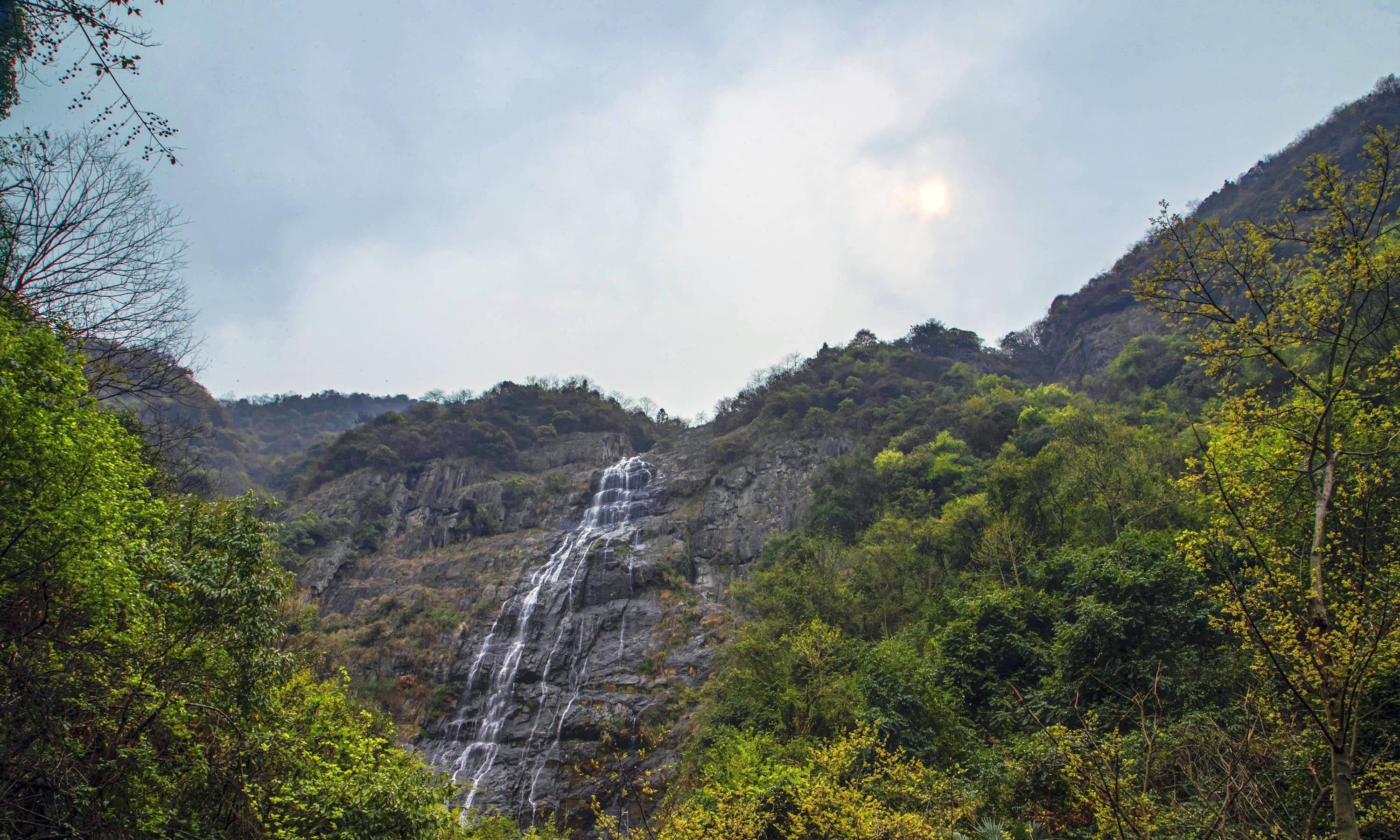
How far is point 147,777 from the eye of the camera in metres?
8.53

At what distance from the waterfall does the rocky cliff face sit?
0.09 metres

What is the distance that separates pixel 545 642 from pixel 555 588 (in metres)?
4.25

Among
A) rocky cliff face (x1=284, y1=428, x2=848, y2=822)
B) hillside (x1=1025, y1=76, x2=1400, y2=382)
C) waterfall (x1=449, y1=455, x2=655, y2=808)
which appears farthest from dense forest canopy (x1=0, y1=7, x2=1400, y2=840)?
hillside (x1=1025, y1=76, x2=1400, y2=382)

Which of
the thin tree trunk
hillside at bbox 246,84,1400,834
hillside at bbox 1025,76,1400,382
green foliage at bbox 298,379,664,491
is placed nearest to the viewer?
the thin tree trunk

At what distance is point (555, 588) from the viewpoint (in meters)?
38.2

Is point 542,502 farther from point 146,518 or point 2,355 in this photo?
point 2,355

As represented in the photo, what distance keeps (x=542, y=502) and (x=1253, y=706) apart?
44.6 metres

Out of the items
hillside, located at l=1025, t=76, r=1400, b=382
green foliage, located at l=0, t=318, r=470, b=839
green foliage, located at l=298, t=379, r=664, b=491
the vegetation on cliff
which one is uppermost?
green foliage, located at l=298, t=379, r=664, b=491

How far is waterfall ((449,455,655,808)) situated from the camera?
2867 cm

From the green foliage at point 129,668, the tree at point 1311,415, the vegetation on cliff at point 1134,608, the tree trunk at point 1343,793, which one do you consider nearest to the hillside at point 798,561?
the vegetation on cliff at point 1134,608

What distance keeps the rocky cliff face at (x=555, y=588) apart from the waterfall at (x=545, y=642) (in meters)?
0.09

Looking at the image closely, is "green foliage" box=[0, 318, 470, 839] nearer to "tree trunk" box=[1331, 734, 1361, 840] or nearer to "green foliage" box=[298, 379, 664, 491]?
"tree trunk" box=[1331, 734, 1361, 840]

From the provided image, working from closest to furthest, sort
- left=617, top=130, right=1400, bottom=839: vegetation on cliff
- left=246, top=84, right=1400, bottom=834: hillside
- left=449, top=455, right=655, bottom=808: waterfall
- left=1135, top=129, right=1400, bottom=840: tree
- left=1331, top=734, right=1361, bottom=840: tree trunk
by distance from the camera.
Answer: left=1331, top=734, right=1361, bottom=840: tree trunk → left=1135, top=129, right=1400, bottom=840: tree → left=617, top=130, right=1400, bottom=839: vegetation on cliff → left=246, top=84, right=1400, bottom=834: hillside → left=449, top=455, right=655, bottom=808: waterfall

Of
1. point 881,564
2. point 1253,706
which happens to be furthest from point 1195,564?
point 881,564
